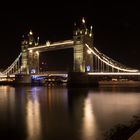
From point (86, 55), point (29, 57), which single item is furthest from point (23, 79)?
point (86, 55)

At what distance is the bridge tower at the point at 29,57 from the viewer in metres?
64.5

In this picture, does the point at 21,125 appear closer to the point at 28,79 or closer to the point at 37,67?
the point at 28,79

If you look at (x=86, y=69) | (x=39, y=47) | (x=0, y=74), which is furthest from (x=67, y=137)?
(x=0, y=74)

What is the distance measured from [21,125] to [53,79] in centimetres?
5221

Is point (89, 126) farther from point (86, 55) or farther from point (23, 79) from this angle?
point (23, 79)

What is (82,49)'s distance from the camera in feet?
164

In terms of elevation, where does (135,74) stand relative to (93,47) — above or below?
below

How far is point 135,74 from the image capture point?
40.6m

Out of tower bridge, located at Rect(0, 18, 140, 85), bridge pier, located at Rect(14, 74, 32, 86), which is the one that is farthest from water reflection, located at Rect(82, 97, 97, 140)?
bridge pier, located at Rect(14, 74, 32, 86)

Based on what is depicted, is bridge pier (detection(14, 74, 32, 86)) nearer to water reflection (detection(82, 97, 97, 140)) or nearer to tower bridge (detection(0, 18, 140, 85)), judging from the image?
tower bridge (detection(0, 18, 140, 85))

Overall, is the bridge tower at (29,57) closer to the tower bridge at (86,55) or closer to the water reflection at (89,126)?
the tower bridge at (86,55)

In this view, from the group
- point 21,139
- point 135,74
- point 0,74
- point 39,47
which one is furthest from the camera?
point 0,74

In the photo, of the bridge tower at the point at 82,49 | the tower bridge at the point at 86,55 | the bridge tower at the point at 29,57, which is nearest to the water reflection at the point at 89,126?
the tower bridge at the point at 86,55

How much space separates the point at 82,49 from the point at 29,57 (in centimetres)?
1756
